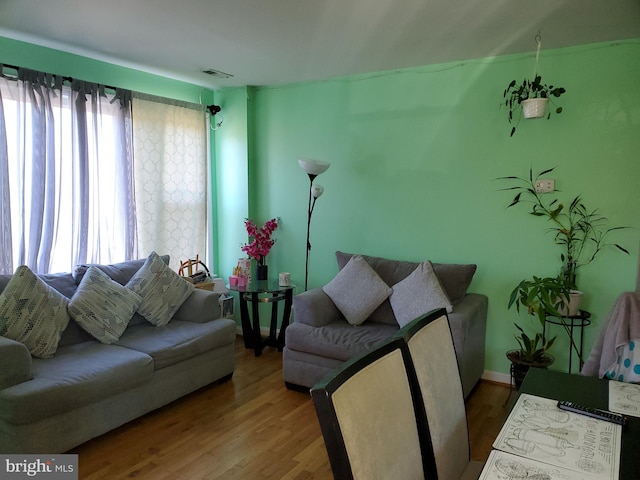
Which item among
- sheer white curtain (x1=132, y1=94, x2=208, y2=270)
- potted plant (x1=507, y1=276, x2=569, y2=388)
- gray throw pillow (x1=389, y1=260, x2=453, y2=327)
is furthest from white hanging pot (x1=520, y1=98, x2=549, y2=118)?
sheer white curtain (x1=132, y1=94, x2=208, y2=270)

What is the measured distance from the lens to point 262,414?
3.05 meters

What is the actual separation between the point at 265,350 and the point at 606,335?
2.74 meters

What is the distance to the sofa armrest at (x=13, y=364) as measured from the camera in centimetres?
231

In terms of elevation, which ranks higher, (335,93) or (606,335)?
(335,93)

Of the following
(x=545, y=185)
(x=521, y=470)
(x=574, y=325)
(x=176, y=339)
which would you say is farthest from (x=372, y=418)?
(x=545, y=185)

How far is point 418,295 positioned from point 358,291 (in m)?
0.46

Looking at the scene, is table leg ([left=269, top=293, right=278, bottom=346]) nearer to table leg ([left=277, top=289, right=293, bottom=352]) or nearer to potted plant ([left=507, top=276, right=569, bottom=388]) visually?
table leg ([left=277, top=289, right=293, bottom=352])

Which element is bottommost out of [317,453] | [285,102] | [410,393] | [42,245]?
[317,453]

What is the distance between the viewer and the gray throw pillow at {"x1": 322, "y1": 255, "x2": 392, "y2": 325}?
3434 mm

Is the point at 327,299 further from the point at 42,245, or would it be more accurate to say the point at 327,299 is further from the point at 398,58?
the point at 42,245

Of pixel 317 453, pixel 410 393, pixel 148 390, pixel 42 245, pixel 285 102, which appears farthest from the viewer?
pixel 285 102

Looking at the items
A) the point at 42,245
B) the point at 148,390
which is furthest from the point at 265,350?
the point at 42,245

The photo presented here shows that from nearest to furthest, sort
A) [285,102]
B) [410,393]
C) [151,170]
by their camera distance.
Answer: [410,393] < [151,170] < [285,102]

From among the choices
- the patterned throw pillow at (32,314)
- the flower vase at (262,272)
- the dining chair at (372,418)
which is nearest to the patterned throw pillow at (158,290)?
the patterned throw pillow at (32,314)
